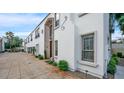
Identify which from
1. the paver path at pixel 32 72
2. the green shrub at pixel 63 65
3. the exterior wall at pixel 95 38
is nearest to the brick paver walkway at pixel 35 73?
the paver path at pixel 32 72

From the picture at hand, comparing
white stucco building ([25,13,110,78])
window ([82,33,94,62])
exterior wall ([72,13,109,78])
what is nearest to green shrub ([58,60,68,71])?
white stucco building ([25,13,110,78])

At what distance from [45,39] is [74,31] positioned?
930 cm

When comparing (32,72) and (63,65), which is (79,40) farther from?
(32,72)

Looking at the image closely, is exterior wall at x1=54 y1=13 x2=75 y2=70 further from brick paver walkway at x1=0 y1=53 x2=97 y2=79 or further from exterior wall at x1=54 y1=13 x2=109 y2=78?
brick paver walkway at x1=0 y1=53 x2=97 y2=79

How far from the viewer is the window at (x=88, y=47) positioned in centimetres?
788
